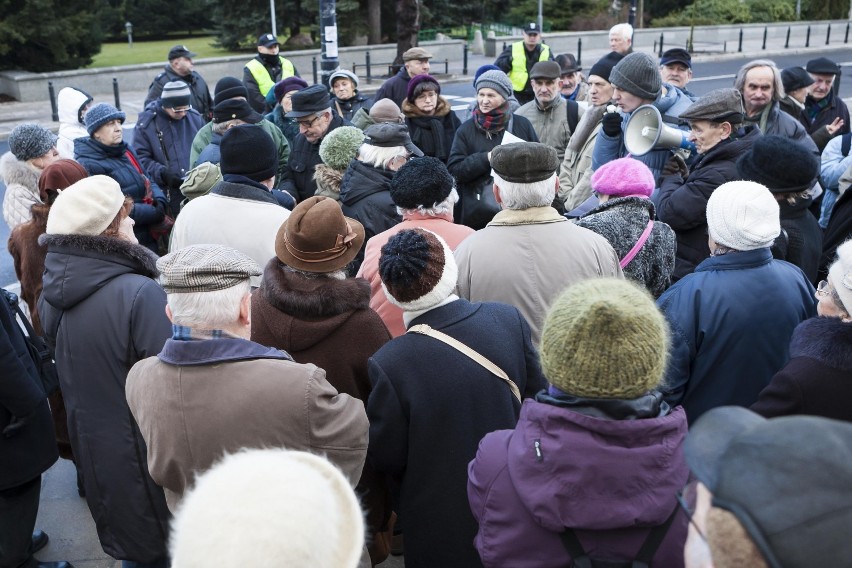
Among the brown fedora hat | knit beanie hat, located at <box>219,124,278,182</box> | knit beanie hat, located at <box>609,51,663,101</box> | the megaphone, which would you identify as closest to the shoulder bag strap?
the brown fedora hat

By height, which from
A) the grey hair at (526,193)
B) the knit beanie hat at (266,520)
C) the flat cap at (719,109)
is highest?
the flat cap at (719,109)

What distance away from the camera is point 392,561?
12.9 ft

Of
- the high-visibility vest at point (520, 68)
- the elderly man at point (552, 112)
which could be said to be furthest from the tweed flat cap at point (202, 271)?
the high-visibility vest at point (520, 68)

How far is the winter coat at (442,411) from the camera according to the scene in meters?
2.71

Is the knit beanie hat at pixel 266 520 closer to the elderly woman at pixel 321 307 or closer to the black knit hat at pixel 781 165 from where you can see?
the elderly woman at pixel 321 307

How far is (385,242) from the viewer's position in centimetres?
377

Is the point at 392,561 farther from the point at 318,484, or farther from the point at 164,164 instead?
the point at 164,164

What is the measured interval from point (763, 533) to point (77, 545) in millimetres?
3912

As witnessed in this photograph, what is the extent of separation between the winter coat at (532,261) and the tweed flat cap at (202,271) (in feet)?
4.02

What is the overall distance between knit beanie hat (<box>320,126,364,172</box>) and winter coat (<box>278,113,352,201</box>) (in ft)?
3.41

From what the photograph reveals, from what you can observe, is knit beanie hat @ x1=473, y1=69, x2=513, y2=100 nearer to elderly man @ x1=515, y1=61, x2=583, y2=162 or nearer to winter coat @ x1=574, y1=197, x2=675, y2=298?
elderly man @ x1=515, y1=61, x2=583, y2=162

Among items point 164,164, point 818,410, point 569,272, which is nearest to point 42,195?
point 164,164

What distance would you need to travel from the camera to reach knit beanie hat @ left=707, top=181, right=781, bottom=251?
3.13m

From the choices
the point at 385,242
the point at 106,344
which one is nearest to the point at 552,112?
the point at 385,242
